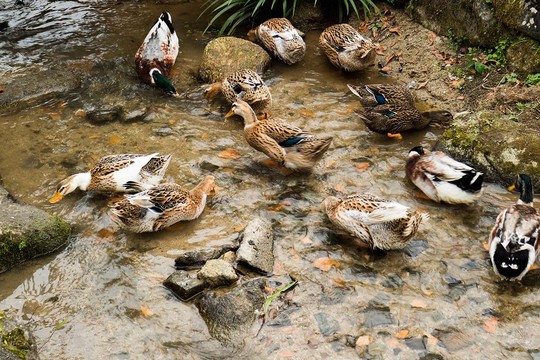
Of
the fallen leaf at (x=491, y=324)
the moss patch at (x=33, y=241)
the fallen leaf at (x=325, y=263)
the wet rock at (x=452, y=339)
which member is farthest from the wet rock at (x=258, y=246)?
the fallen leaf at (x=491, y=324)

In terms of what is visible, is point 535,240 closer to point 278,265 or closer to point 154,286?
point 278,265

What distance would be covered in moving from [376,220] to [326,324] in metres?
1.11

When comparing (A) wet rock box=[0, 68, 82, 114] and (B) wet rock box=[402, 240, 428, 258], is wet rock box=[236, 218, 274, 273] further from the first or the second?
(A) wet rock box=[0, 68, 82, 114]

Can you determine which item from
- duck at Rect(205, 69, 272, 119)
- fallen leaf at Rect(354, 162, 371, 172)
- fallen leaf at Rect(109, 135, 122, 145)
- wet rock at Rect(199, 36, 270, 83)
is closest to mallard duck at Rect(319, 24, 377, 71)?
wet rock at Rect(199, 36, 270, 83)

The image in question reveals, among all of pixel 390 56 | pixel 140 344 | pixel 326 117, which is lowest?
pixel 140 344

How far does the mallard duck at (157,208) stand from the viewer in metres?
5.55

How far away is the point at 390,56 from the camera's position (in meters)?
8.80

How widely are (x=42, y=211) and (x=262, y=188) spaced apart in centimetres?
228

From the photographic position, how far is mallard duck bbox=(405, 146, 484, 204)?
19.1 ft

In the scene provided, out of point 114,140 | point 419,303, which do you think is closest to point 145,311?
point 419,303

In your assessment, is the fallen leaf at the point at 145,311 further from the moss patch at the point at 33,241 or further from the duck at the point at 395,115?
the duck at the point at 395,115

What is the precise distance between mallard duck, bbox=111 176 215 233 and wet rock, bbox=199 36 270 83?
2935 mm

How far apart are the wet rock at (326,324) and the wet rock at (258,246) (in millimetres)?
685

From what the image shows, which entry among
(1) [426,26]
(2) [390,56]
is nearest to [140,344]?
(2) [390,56]
